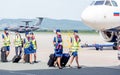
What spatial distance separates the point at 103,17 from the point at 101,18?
0.48ft

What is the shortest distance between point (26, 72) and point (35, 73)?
704 mm

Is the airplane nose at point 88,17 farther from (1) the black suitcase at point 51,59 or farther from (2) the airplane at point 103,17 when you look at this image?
(1) the black suitcase at point 51,59

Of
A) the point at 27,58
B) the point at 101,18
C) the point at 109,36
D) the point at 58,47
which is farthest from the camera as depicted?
the point at 27,58

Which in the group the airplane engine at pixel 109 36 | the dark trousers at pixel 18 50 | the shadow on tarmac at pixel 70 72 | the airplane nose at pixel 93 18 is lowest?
the shadow on tarmac at pixel 70 72

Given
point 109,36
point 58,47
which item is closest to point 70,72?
point 58,47

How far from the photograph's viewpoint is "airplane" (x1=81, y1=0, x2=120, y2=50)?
22389 millimetres

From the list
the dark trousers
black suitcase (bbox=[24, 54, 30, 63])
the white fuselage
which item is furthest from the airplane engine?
the dark trousers

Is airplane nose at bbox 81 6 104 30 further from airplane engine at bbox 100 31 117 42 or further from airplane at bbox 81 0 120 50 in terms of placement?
airplane engine at bbox 100 31 117 42

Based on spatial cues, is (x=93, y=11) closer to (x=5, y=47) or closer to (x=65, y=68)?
(x=65, y=68)

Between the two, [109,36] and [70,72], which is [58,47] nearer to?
[70,72]

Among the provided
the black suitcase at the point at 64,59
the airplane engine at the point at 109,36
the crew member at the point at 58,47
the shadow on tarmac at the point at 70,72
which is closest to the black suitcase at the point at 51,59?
the black suitcase at the point at 64,59

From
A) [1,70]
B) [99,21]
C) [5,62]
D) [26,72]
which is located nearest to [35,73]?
[26,72]

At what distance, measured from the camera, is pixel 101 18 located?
22.4 metres

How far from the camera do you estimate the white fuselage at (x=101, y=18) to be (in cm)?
2236
